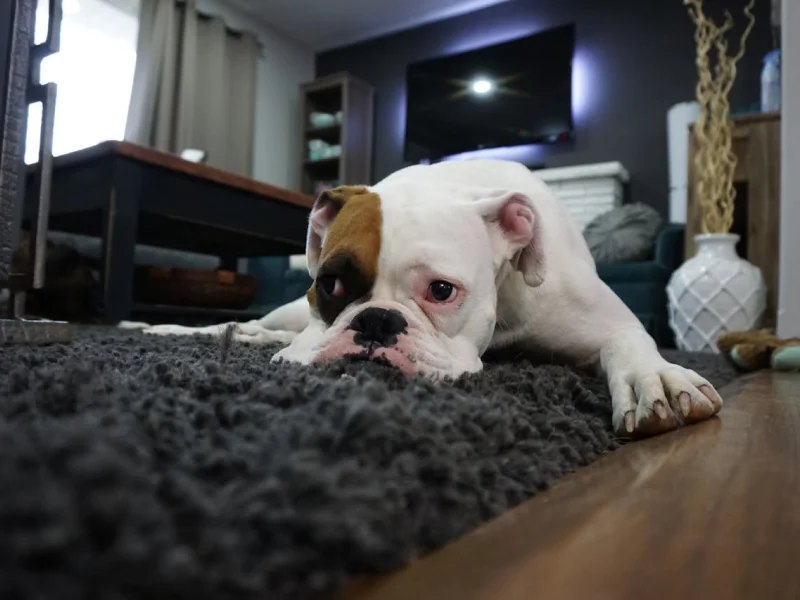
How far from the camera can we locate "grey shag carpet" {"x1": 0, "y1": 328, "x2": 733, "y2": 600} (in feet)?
0.73

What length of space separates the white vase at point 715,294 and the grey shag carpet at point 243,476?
2.20 m

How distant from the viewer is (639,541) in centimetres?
35

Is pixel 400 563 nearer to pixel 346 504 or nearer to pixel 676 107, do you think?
pixel 346 504

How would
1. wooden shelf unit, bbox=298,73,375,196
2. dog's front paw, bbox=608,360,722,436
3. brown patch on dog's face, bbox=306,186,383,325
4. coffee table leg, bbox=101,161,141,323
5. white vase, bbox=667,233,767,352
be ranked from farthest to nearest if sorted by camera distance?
wooden shelf unit, bbox=298,73,375,196, white vase, bbox=667,233,767,352, coffee table leg, bbox=101,161,141,323, brown patch on dog's face, bbox=306,186,383,325, dog's front paw, bbox=608,360,722,436

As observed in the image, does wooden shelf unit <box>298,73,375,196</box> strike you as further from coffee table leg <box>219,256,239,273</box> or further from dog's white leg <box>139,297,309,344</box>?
dog's white leg <box>139,297,309,344</box>

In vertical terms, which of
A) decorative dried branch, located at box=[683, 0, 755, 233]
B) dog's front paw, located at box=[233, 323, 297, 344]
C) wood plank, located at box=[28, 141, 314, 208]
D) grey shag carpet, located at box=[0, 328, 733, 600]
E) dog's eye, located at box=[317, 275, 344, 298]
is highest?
decorative dried branch, located at box=[683, 0, 755, 233]

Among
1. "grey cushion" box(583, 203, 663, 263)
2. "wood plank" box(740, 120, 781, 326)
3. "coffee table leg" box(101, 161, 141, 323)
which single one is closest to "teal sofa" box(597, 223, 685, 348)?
"grey cushion" box(583, 203, 663, 263)

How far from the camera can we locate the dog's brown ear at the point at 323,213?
0.93 metres

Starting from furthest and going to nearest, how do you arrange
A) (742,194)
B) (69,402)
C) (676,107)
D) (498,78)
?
(498,78) → (676,107) → (742,194) → (69,402)

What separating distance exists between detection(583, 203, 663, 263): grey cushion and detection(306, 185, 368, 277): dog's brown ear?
7.85 ft

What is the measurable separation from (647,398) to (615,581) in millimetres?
431

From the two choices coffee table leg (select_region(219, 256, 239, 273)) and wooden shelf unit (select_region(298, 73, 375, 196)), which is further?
wooden shelf unit (select_region(298, 73, 375, 196))

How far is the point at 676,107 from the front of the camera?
12.1 ft

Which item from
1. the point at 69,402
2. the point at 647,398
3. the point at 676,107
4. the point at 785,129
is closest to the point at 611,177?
the point at 676,107
